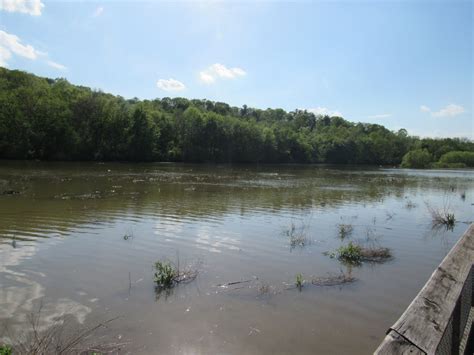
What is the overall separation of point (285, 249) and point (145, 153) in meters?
87.1

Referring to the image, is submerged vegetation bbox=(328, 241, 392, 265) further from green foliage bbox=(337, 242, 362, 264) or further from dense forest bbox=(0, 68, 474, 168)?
dense forest bbox=(0, 68, 474, 168)

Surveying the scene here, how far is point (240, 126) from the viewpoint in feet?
395

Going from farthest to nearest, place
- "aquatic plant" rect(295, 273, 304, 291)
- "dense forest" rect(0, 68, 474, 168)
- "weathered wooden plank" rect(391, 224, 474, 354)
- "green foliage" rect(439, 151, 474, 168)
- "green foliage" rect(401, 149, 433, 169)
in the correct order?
"green foliage" rect(439, 151, 474, 168), "green foliage" rect(401, 149, 433, 169), "dense forest" rect(0, 68, 474, 168), "aquatic plant" rect(295, 273, 304, 291), "weathered wooden plank" rect(391, 224, 474, 354)

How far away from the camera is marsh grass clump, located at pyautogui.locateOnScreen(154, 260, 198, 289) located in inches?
375

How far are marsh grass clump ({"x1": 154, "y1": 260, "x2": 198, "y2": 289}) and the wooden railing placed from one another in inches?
300

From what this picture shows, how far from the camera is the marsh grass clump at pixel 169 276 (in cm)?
953

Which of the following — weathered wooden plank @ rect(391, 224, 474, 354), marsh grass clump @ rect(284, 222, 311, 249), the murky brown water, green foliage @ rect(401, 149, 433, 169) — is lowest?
the murky brown water

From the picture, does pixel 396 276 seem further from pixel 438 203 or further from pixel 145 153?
pixel 145 153

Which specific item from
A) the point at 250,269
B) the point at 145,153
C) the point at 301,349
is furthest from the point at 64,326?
the point at 145,153

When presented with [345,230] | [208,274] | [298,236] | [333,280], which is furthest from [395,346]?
[345,230]

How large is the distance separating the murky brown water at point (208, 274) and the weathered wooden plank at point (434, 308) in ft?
14.8

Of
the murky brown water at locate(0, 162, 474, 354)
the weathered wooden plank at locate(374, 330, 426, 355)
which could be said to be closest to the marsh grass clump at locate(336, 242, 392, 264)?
the murky brown water at locate(0, 162, 474, 354)

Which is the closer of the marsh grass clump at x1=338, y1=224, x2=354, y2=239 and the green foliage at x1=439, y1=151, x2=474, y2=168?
the marsh grass clump at x1=338, y1=224, x2=354, y2=239

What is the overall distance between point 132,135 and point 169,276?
8958cm
